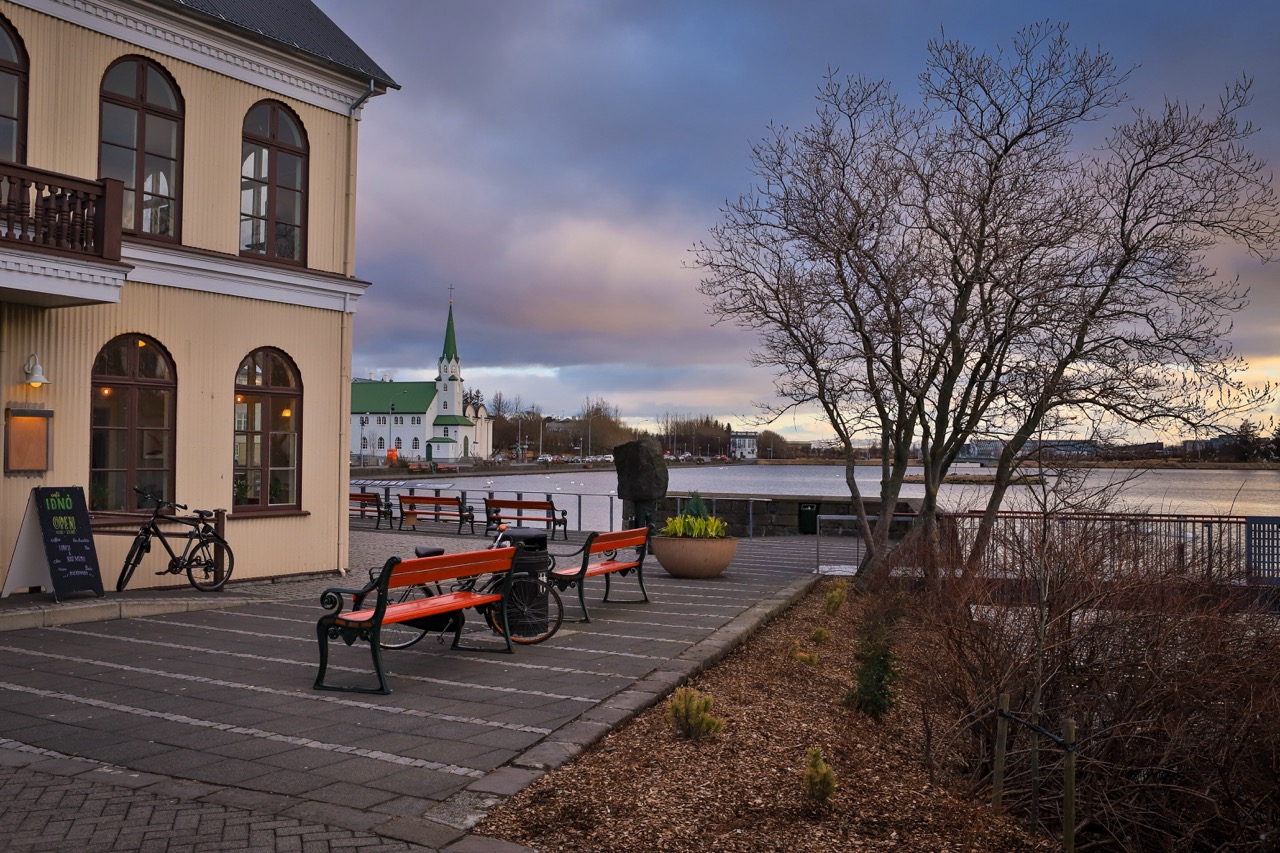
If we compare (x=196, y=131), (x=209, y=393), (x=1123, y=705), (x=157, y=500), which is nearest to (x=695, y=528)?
(x=209, y=393)

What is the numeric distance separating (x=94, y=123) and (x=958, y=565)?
10.6m

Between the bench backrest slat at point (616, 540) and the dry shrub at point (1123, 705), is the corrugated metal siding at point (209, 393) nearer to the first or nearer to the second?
the bench backrest slat at point (616, 540)

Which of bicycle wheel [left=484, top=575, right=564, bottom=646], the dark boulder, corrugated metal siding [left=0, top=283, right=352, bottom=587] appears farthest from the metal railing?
corrugated metal siding [left=0, top=283, right=352, bottom=587]

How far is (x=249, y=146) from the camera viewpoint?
13.8 metres

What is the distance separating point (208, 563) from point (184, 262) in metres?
3.63

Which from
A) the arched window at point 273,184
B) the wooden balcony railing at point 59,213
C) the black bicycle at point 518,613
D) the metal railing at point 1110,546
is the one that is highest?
the arched window at point 273,184

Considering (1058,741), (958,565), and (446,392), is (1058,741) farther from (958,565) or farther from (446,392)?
(446,392)

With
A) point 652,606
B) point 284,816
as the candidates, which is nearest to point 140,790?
point 284,816

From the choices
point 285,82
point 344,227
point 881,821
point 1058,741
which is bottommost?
point 881,821

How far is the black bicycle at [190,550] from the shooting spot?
38.9 feet

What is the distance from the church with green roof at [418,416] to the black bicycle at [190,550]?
384ft

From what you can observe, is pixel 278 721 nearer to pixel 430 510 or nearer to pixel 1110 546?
pixel 1110 546

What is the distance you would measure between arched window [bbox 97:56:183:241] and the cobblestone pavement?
4.69m

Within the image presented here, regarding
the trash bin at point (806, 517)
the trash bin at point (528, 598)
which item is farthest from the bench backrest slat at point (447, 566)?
the trash bin at point (806, 517)
